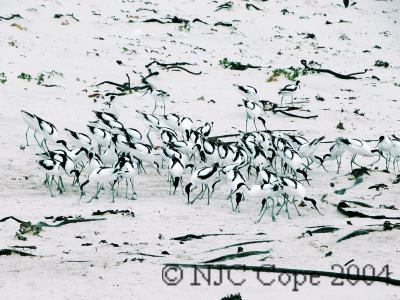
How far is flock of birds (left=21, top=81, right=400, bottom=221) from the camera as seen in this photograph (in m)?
10.5

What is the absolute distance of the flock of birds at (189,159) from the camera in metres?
10.5

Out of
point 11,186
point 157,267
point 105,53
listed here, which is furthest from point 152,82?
point 157,267

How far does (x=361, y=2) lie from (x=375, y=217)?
28309 mm

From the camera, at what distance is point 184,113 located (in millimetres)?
17109

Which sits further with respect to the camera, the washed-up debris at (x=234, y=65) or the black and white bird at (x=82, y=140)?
the washed-up debris at (x=234, y=65)

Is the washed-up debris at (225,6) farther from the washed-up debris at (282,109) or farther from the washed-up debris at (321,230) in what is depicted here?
the washed-up debris at (321,230)

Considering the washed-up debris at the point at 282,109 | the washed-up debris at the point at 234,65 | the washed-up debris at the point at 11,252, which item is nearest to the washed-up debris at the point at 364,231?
the washed-up debris at the point at 11,252

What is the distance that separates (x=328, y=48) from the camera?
87.9ft

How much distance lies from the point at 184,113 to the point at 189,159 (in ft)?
13.5

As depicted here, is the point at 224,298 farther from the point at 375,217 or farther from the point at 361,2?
the point at 361,2

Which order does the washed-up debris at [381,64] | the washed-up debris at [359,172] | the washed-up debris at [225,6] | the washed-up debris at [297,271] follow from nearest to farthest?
the washed-up debris at [297,271] → the washed-up debris at [359,172] → the washed-up debris at [381,64] → the washed-up debris at [225,6]

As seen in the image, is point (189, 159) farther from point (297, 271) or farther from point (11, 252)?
point (297, 271)

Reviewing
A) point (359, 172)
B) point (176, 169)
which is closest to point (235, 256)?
point (176, 169)

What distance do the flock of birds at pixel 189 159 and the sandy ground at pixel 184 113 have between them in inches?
14.2
